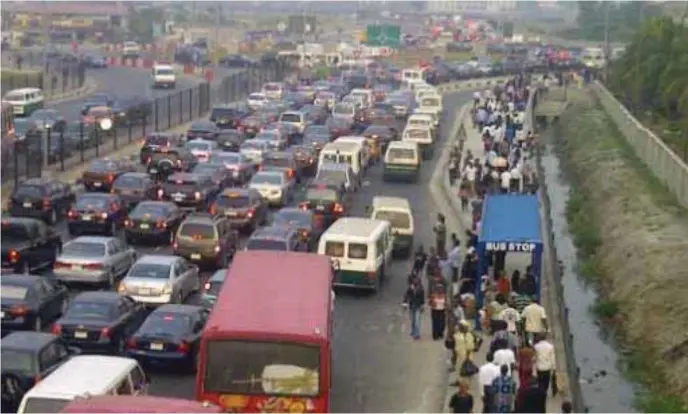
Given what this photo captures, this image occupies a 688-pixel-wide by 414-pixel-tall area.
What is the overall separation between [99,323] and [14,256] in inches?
282

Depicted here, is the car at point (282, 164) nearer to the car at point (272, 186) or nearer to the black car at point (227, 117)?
the car at point (272, 186)

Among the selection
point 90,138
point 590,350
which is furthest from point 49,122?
point 590,350

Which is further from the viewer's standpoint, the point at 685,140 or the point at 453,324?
the point at 685,140

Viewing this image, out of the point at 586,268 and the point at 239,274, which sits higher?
the point at 239,274

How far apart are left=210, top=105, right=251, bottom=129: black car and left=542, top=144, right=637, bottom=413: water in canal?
82.2 feet

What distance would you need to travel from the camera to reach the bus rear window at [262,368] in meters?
18.0

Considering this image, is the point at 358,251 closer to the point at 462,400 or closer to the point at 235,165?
the point at 462,400

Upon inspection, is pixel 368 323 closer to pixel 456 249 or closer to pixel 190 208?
pixel 456 249

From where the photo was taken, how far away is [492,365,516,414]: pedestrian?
19.8 metres

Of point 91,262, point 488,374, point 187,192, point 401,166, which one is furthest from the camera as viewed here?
point 401,166

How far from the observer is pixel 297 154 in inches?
1935

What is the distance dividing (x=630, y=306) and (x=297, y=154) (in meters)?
22.2

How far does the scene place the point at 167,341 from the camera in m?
22.2

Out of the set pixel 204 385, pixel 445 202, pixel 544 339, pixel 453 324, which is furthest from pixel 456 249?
pixel 445 202
